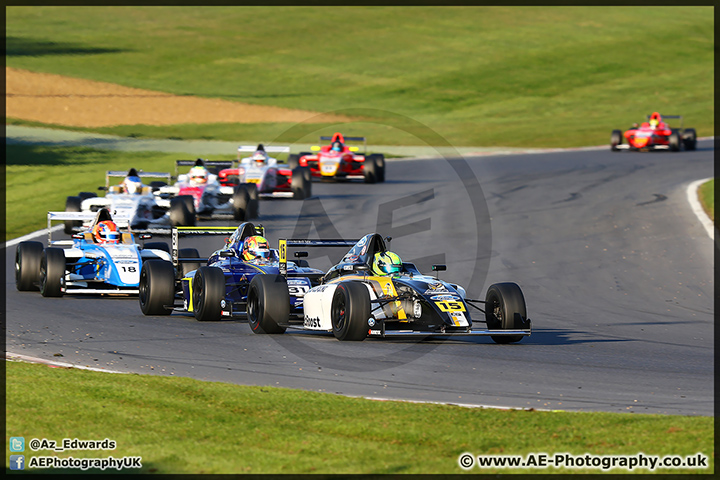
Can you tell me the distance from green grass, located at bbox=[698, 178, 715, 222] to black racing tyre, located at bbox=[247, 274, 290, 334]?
18368mm

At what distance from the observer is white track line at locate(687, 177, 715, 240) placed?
2824cm

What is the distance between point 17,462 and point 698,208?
26813mm

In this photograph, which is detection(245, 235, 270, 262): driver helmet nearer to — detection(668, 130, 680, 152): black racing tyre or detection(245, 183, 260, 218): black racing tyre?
detection(245, 183, 260, 218): black racing tyre

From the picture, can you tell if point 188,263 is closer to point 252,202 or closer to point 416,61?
point 252,202

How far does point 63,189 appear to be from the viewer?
37.6m

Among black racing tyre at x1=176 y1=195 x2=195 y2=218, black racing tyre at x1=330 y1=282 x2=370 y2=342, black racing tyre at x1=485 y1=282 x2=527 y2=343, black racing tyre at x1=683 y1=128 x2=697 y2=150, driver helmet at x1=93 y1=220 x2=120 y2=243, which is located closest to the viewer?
black racing tyre at x1=330 y1=282 x2=370 y2=342

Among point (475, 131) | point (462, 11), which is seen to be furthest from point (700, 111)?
point (462, 11)

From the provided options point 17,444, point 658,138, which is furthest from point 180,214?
point 658,138

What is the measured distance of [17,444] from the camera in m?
8.81

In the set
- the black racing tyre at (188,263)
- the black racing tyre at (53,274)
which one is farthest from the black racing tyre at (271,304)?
the black racing tyre at (53,274)

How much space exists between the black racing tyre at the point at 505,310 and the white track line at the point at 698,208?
563 inches

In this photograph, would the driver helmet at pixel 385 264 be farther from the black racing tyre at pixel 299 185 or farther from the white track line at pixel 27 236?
the black racing tyre at pixel 299 185

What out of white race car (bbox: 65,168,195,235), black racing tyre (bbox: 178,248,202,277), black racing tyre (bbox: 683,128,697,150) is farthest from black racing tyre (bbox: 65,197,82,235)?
black racing tyre (bbox: 683,128,697,150)

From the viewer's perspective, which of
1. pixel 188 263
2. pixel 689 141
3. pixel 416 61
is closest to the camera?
pixel 188 263
